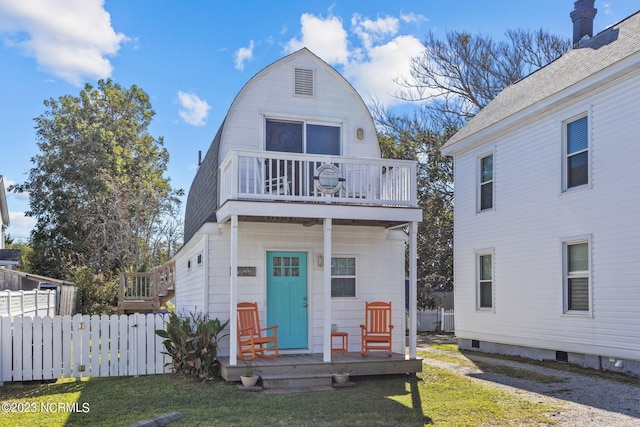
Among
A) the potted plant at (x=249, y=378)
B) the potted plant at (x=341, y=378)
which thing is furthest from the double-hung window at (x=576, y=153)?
the potted plant at (x=249, y=378)

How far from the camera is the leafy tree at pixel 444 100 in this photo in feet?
76.1

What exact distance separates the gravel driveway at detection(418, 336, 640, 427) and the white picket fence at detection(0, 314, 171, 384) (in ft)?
18.8

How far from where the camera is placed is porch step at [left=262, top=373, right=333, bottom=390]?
932 centimetres

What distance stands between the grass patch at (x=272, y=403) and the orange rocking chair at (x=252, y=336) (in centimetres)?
102

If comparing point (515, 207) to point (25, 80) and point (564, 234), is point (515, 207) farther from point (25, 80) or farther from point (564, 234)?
point (25, 80)

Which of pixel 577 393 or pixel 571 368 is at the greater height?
pixel 577 393

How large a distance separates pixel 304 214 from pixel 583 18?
1008 cm

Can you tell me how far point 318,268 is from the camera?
38.0 ft

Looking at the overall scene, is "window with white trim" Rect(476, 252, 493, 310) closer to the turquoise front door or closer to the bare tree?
the turquoise front door

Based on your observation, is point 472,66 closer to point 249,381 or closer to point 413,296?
point 413,296

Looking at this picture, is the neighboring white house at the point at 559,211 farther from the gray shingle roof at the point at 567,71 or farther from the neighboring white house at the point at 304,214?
the neighboring white house at the point at 304,214

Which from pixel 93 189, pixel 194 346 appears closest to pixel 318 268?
pixel 194 346

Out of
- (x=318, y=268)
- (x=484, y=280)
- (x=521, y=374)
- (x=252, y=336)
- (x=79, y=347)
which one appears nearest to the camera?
(x=79, y=347)

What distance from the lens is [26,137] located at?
99.7 ft
